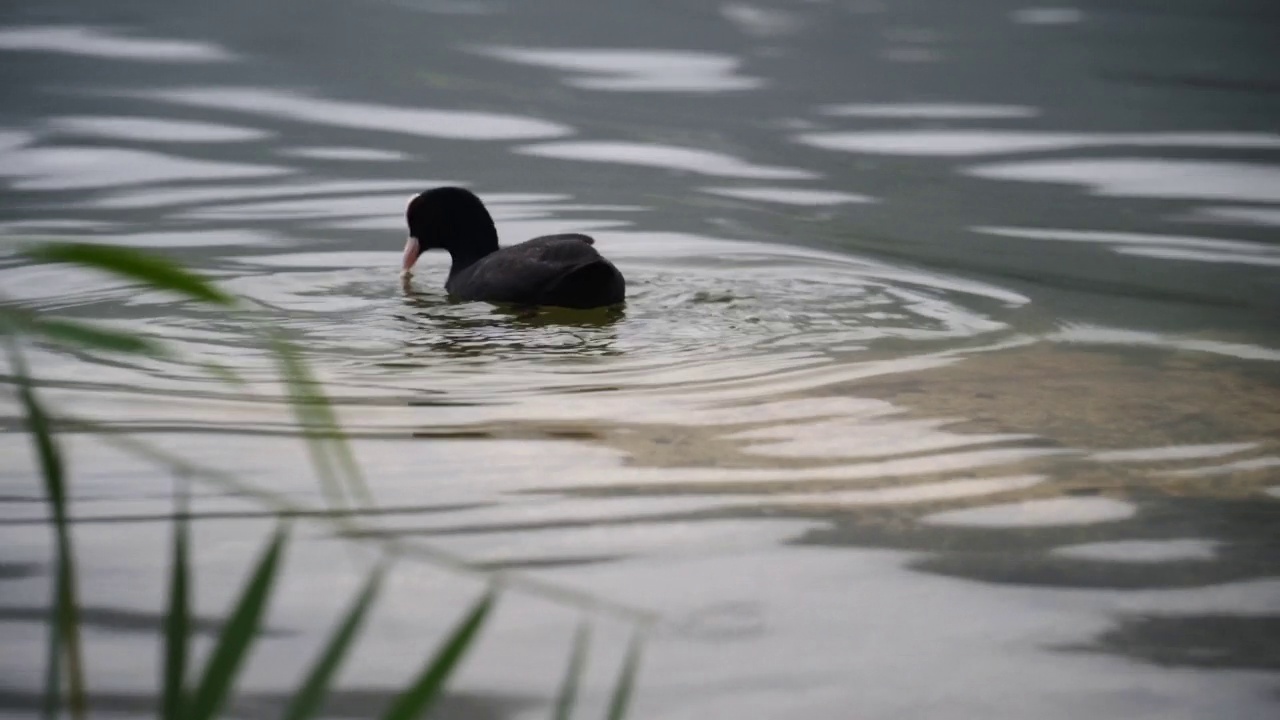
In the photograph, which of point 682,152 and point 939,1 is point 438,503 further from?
point 939,1

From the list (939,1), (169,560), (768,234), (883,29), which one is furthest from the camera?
(939,1)

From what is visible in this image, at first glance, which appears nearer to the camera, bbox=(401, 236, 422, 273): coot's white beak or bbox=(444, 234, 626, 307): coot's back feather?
bbox=(444, 234, 626, 307): coot's back feather

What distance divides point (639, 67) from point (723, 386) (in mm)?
9751

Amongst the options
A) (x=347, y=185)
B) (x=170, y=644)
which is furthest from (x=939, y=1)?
(x=170, y=644)

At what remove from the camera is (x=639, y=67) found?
49.0 feet

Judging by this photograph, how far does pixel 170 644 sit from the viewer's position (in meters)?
1.50

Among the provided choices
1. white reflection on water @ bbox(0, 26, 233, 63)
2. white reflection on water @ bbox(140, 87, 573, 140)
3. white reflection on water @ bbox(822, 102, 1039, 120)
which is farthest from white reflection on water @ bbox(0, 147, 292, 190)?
white reflection on water @ bbox(822, 102, 1039, 120)

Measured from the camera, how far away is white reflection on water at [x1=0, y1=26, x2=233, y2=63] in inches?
590

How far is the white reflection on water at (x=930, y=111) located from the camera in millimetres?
12648

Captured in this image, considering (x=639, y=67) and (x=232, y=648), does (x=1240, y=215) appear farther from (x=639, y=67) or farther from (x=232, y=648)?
(x=232, y=648)

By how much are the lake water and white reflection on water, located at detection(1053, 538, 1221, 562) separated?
0.02 metres

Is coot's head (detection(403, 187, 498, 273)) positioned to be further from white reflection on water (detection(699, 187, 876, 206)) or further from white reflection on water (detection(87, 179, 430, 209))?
white reflection on water (detection(699, 187, 876, 206))

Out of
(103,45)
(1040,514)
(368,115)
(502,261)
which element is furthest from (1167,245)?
(103,45)

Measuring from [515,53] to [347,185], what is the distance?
15.7ft
